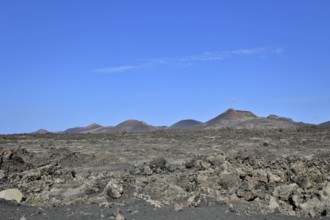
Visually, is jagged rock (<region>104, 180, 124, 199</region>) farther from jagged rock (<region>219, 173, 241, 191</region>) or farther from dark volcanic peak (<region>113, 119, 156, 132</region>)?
dark volcanic peak (<region>113, 119, 156, 132</region>)

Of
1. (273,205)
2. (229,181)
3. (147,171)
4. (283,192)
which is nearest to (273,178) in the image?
(229,181)

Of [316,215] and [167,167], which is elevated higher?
[167,167]

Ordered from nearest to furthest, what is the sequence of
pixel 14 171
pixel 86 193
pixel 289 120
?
pixel 86 193
pixel 14 171
pixel 289 120

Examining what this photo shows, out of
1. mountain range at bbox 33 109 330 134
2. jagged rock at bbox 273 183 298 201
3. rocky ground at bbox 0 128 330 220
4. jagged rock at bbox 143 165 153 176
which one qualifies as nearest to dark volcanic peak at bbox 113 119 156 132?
mountain range at bbox 33 109 330 134

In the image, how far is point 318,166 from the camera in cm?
1094

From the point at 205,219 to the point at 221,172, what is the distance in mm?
2507

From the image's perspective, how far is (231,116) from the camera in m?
51.0

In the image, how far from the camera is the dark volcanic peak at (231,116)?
49.5m

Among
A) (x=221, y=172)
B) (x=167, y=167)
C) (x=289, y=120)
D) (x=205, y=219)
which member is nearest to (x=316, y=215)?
(x=205, y=219)

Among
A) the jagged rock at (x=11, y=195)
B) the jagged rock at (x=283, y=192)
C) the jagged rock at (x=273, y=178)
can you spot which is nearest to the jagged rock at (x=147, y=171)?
the jagged rock at (x=273, y=178)

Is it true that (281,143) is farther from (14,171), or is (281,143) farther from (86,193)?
(86,193)

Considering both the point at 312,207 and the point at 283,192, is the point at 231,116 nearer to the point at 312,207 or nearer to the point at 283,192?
the point at 283,192

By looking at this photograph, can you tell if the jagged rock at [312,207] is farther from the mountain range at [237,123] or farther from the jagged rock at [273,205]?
the mountain range at [237,123]

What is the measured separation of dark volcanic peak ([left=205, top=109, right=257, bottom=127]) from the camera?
49.5 meters
